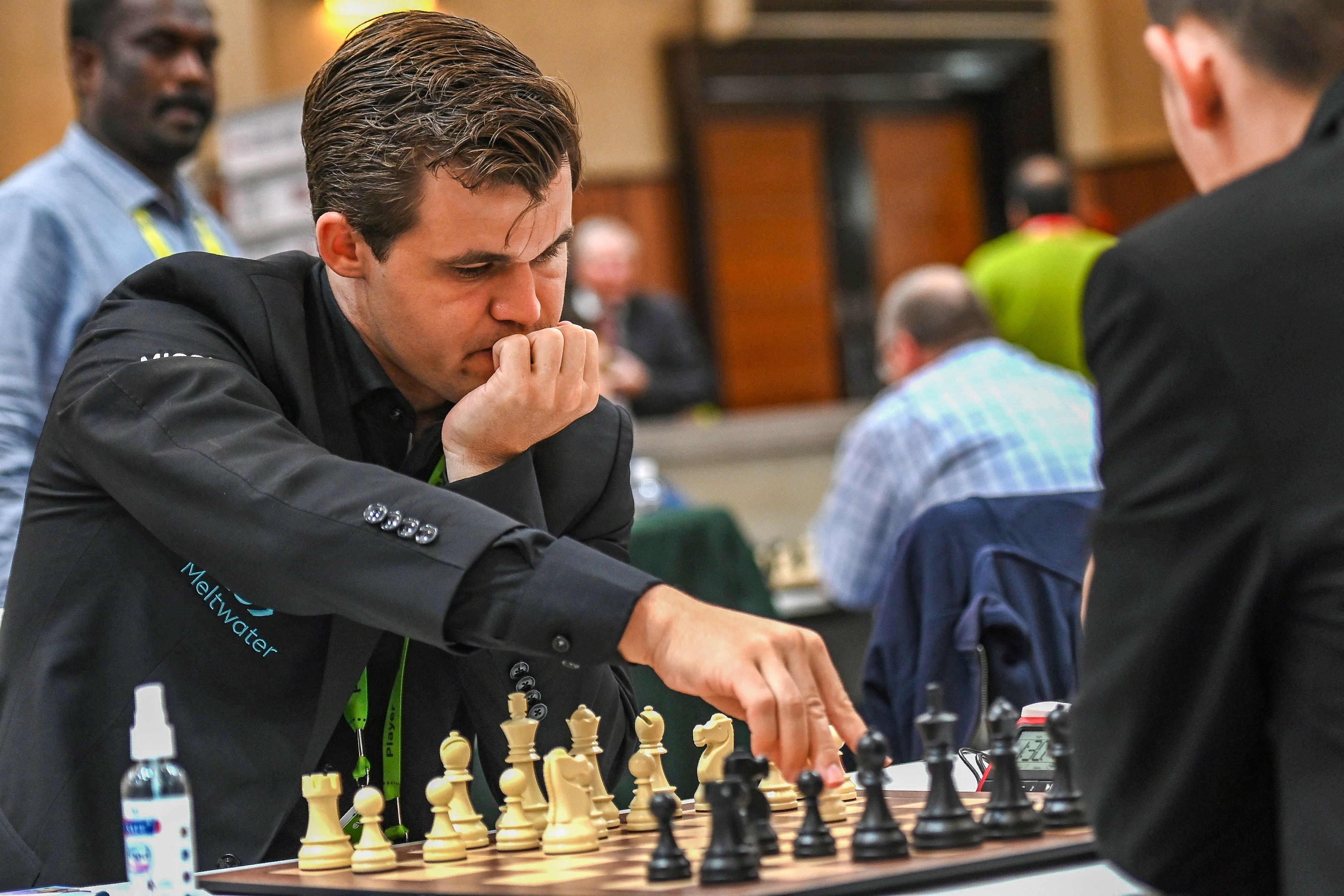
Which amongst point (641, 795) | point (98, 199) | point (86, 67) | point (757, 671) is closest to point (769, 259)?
point (86, 67)

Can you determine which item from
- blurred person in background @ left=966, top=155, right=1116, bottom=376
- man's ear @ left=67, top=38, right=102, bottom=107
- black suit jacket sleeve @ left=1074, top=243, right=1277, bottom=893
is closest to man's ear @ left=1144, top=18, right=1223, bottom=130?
black suit jacket sleeve @ left=1074, top=243, right=1277, bottom=893

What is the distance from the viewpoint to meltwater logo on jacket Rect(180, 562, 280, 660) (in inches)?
61.9

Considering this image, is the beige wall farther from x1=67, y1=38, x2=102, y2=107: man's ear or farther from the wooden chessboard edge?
the wooden chessboard edge

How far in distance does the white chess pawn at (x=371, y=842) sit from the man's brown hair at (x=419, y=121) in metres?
0.62

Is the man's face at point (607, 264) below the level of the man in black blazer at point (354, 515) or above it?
above

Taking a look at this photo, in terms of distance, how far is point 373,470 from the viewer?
140 cm

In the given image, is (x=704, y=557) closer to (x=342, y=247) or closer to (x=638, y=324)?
(x=342, y=247)

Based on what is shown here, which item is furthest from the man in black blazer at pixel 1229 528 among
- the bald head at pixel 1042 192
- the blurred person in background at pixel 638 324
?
the bald head at pixel 1042 192

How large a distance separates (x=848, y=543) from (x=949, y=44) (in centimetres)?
683

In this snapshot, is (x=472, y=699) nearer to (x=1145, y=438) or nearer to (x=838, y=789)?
(x=838, y=789)

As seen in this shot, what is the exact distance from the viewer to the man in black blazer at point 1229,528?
952mm

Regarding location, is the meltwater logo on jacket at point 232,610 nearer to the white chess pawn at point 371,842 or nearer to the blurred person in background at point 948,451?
the white chess pawn at point 371,842

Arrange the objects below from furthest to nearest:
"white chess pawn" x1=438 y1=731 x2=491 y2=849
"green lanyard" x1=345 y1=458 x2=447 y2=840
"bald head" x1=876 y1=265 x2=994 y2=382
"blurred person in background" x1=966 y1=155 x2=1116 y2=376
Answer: "blurred person in background" x1=966 y1=155 x2=1116 y2=376, "bald head" x1=876 y1=265 x2=994 y2=382, "green lanyard" x1=345 y1=458 x2=447 y2=840, "white chess pawn" x1=438 y1=731 x2=491 y2=849

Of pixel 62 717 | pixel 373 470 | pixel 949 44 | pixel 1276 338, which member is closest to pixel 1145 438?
pixel 1276 338
